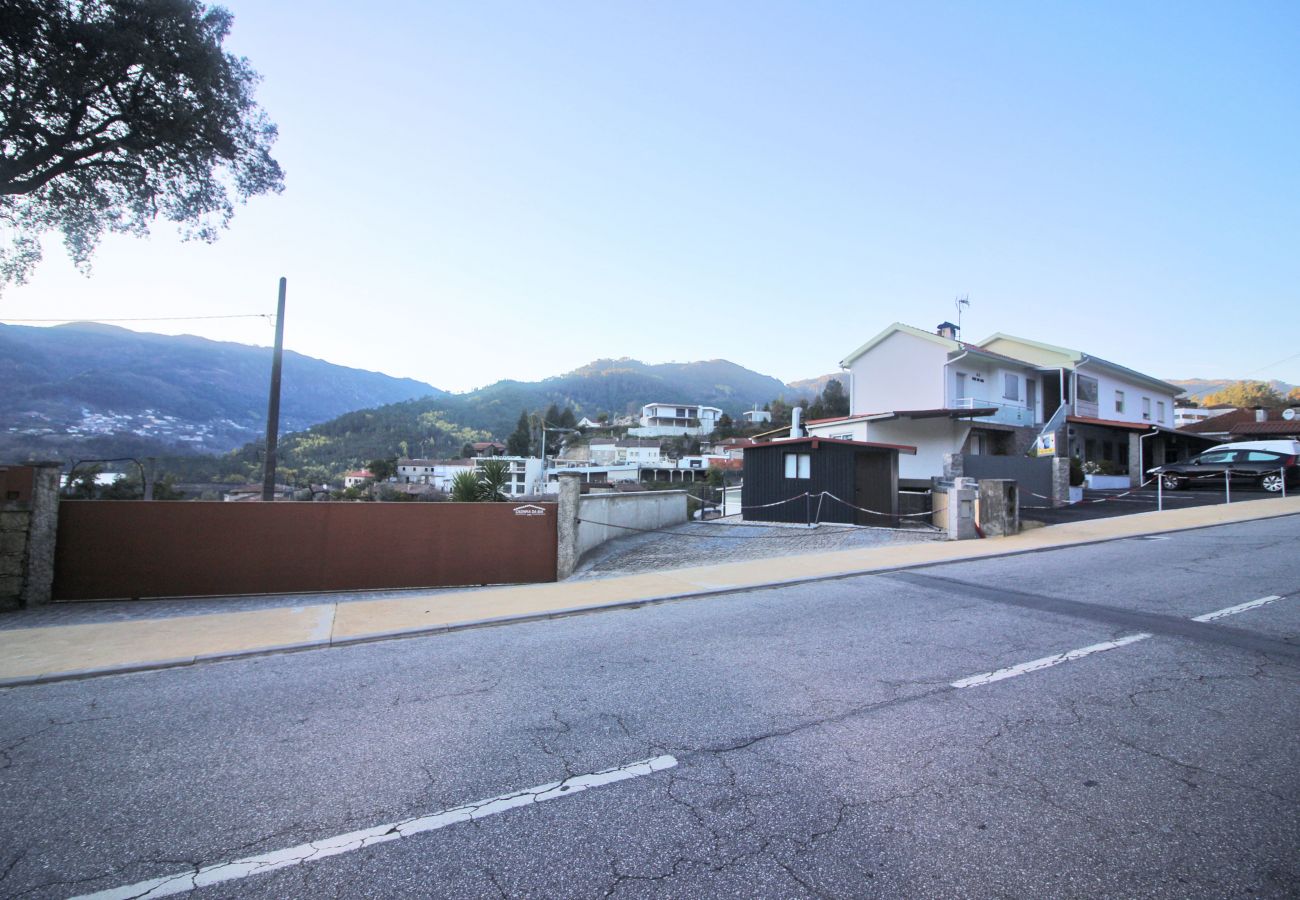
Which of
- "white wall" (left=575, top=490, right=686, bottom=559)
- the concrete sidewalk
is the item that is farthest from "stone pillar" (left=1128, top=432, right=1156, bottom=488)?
"white wall" (left=575, top=490, right=686, bottom=559)

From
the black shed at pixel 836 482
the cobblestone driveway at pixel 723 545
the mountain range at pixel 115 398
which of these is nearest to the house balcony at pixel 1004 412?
the black shed at pixel 836 482

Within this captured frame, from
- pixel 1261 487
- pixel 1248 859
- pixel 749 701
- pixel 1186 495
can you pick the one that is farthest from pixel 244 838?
pixel 1261 487

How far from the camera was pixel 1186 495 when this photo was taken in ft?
72.5

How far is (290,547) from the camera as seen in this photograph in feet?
34.5

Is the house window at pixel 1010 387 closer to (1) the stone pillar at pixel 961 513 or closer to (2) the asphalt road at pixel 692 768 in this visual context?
(1) the stone pillar at pixel 961 513

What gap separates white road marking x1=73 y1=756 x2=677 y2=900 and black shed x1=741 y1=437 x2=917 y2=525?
1519 cm

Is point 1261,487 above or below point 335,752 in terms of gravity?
above

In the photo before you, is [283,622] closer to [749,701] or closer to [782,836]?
[749,701]

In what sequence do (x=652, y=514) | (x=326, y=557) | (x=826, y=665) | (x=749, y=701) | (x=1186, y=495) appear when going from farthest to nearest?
(x=1186, y=495) → (x=652, y=514) → (x=326, y=557) → (x=826, y=665) → (x=749, y=701)

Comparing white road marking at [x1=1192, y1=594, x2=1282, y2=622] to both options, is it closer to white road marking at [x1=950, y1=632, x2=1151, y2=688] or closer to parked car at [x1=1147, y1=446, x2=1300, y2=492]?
white road marking at [x1=950, y1=632, x2=1151, y2=688]

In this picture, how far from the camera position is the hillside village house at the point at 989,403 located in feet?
88.6

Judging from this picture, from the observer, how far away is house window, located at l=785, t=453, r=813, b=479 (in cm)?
1919

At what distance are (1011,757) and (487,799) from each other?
3032 millimetres

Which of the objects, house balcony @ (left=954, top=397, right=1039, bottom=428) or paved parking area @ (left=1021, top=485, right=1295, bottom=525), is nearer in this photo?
paved parking area @ (left=1021, top=485, right=1295, bottom=525)
